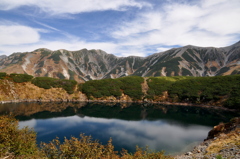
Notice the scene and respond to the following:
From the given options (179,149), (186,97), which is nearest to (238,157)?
(179,149)

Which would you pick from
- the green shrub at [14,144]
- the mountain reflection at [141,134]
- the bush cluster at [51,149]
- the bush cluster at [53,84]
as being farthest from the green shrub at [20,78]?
the green shrub at [14,144]

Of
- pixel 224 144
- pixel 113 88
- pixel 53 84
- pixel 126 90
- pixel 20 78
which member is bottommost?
pixel 224 144

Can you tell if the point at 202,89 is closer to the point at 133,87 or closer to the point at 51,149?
the point at 133,87

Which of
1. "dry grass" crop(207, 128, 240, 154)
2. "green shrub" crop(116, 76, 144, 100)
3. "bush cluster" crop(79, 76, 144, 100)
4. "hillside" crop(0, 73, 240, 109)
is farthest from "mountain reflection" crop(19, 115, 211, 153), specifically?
"bush cluster" crop(79, 76, 144, 100)

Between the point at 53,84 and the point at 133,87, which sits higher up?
the point at 53,84

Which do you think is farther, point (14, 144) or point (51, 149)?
point (14, 144)

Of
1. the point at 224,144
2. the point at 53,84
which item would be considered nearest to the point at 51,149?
the point at 224,144

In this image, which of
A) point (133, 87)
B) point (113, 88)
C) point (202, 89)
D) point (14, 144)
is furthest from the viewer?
point (133, 87)

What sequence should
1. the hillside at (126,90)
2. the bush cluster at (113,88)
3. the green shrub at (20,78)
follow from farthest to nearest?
the bush cluster at (113,88)
the green shrub at (20,78)
the hillside at (126,90)

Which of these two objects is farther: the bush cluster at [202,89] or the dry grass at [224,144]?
the bush cluster at [202,89]

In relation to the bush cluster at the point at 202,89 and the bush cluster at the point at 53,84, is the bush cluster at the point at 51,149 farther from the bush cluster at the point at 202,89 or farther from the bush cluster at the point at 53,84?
the bush cluster at the point at 53,84

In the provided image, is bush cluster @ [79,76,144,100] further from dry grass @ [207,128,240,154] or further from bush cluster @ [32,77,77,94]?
dry grass @ [207,128,240,154]

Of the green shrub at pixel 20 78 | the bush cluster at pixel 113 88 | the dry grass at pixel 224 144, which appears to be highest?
the green shrub at pixel 20 78

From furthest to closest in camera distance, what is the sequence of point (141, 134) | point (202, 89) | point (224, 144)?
point (202, 89)
point (141, 134)
point (224, 144)
